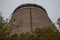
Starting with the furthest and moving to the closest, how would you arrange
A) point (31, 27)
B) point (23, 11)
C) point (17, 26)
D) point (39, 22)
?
point (23, 11), point (39, 22), point (31, 27), point (17, 26)

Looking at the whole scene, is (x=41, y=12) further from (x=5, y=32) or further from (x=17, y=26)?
(x=5, y=32)

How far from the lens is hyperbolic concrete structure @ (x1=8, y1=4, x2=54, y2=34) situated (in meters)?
7.77

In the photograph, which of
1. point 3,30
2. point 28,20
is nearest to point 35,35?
point 3,30

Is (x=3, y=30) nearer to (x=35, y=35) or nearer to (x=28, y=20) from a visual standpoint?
(x=35, y=35)

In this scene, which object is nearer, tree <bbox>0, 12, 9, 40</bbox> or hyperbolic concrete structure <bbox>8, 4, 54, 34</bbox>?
tree <bbox>0, 12, 9, 40</bbox>

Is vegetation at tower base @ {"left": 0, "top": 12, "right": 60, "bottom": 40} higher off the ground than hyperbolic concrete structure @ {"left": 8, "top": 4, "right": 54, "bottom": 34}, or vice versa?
hyperbolic concrete structure @ {"left": 8, "top": 4, "right": 54, "bottom": 34}

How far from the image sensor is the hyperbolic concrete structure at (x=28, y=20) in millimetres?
7770

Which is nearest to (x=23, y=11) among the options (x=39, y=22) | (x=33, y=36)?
(x=39, y=22)

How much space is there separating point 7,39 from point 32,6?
4.05 metres

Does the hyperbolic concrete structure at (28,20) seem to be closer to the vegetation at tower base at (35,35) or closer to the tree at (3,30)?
the tree at (3,30)

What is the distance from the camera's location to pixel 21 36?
22.3ft

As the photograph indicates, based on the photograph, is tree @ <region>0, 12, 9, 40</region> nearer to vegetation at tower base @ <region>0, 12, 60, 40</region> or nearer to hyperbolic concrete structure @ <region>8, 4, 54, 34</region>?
vegetation at tower base @ <region>0, 12, 60, 40</region>

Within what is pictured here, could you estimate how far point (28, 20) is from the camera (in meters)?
8.93

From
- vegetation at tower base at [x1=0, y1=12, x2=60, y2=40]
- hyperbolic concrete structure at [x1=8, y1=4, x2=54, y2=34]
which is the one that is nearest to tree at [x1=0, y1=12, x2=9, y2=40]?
vegetation at tower base at [x1=0, y1=12, x2=60, y2=40]
